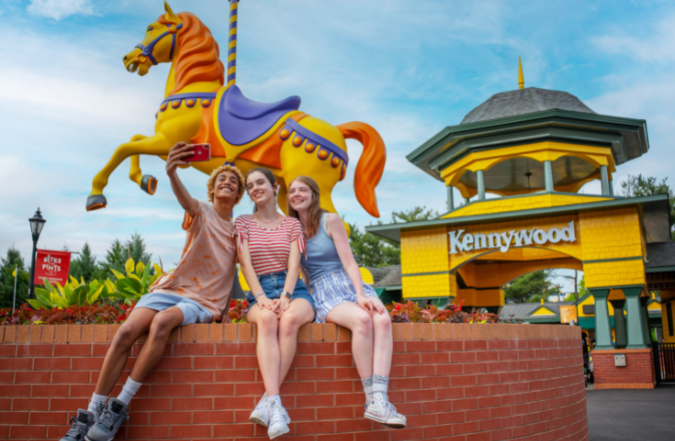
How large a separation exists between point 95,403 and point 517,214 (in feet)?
43.9

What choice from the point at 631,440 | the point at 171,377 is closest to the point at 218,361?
the point at 171,377

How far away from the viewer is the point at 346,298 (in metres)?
4.27

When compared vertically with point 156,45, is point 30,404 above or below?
below

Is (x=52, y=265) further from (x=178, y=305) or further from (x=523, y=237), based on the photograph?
(x=178, y=305)

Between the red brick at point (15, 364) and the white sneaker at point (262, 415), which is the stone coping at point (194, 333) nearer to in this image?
the red brick at point (15, 364)

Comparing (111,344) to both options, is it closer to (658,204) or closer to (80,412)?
(80,412)

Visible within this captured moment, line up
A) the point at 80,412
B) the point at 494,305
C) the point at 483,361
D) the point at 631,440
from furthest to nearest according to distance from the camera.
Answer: the point at 494,305 < the point at 631,440 < the point at 483,361 < the point at 80,412

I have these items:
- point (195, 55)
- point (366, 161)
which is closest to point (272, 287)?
point (366, 161)

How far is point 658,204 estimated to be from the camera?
14.8m

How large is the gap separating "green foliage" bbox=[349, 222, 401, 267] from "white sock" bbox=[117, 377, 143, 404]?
33.6 metres

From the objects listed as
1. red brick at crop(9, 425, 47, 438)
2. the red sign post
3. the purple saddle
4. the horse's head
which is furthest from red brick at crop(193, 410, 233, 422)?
the red sign post

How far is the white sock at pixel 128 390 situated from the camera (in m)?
3.62

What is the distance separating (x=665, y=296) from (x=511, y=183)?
718 centimetres

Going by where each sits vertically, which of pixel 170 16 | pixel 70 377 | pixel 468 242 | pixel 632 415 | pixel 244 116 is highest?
pixel 170 16
